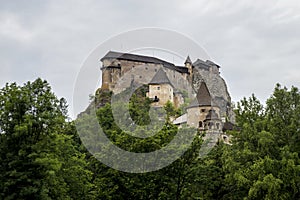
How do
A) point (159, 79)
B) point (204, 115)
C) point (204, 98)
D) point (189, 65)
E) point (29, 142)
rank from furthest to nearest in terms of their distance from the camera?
point (189, 65) → point (159, 79) → point (204, 98) → point (204, 115) → point (29, 142)

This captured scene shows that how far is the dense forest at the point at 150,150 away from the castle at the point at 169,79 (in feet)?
114

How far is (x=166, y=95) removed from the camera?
88.8 meters

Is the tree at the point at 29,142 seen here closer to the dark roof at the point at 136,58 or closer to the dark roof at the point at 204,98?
the dark roof at the point at 204,98

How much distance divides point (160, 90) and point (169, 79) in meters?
8.77

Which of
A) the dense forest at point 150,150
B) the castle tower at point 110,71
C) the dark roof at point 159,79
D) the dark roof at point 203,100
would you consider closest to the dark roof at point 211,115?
the dark roof at point 203,100

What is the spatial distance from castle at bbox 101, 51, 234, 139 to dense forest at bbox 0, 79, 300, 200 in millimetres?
34609

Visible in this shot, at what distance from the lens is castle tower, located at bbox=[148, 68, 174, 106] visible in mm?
87625

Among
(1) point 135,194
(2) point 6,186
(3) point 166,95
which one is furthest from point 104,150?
(3) point 166,95

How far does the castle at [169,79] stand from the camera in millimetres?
76525

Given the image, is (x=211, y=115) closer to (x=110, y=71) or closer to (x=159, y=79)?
(x=159, y=79)

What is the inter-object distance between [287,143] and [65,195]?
13869 mm

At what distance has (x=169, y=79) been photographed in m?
97.2

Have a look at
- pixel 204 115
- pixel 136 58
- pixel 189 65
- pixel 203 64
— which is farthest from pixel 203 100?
pixel 203 64

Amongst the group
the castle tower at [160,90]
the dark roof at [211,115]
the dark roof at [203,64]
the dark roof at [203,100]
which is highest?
the dark roof at [203,64]
